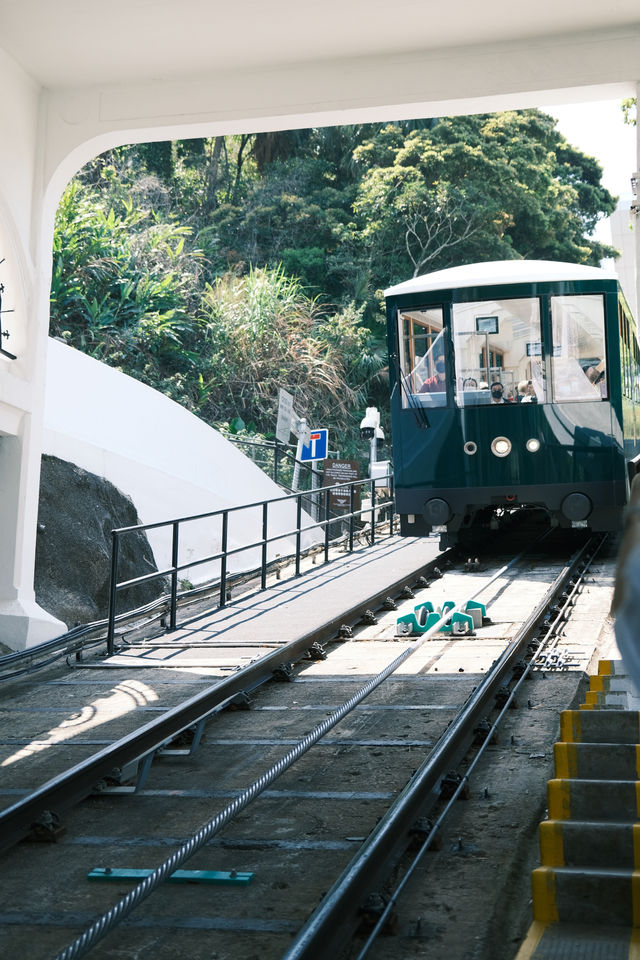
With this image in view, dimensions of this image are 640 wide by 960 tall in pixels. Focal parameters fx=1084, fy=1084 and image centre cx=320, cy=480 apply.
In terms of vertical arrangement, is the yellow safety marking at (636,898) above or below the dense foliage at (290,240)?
below

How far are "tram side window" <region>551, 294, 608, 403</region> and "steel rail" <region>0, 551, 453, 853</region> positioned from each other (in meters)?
4.51

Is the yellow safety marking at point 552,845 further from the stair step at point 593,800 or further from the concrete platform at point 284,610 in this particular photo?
the concrete platform at point 284,610

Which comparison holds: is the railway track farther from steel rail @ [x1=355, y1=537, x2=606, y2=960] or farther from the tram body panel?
the tram body panel

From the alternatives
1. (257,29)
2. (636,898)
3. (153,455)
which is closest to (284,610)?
(257,29)

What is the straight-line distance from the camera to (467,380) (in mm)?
12578

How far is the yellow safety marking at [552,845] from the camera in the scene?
401 centimetres

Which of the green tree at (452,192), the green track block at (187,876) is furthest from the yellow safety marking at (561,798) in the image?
the green tree at (452,192)

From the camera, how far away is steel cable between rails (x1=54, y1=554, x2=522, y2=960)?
3527mm

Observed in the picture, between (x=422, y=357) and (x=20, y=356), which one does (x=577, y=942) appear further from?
(x=422, y=357)

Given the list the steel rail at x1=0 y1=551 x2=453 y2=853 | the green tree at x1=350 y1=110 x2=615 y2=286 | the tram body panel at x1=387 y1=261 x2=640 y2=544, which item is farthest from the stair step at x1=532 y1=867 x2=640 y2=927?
the green tree at x1=350 y1=110 x2=615 y2=286

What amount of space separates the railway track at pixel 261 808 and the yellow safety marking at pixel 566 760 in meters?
0.63

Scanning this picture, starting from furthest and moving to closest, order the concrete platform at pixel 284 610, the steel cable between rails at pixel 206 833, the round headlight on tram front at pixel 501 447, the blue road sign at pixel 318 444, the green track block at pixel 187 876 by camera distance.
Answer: the blue road sign at pixel 318 444 → the round headlight on tram front at pixel 501 447 → the concrete platform at pixel 284 610 → the green track block at pixel 187 876 → the steel cable between rails at pixel 206 833

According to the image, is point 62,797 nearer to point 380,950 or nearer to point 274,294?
point 380,950

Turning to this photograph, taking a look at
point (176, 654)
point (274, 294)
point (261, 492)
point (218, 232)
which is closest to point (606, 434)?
point (176, 654)
